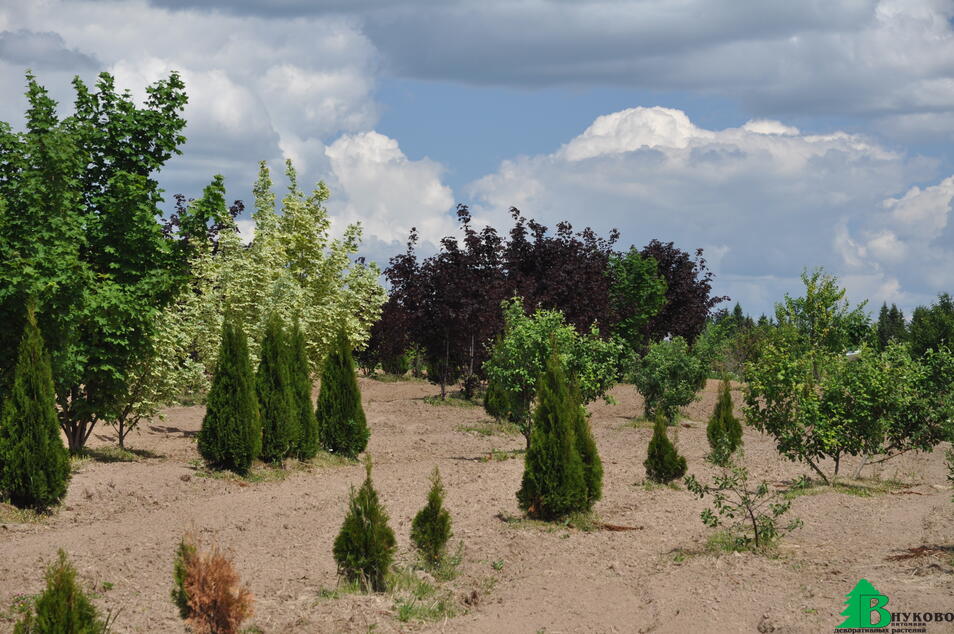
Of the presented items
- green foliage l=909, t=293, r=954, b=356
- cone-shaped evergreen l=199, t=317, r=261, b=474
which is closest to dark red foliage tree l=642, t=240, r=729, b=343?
green foliage l=909, t=293, r=954, b=356

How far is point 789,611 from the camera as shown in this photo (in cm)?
721

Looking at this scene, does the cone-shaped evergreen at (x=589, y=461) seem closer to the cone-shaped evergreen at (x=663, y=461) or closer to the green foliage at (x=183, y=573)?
the cone-shaped evergreen at (x=663, y=461)

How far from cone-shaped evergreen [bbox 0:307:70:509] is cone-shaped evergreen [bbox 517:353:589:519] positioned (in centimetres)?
599

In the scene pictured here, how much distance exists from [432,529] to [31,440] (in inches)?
220

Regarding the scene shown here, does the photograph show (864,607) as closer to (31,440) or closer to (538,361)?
(31,440)

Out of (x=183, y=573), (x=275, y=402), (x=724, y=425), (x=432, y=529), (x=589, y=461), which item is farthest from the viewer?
→ (x=724, y=425)

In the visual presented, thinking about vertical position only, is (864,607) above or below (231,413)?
below

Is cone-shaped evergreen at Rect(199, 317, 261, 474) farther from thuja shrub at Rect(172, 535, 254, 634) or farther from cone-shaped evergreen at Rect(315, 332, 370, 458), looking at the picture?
thuja shrub at Rect(172, 535, 254, 634)

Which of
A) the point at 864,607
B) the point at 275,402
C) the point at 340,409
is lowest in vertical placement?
the point at 864,607

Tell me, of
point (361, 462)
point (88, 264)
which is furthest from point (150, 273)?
point (361, 462)

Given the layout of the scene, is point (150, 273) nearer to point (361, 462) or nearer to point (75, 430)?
point (75, 430)

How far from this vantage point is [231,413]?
14828 millimetres

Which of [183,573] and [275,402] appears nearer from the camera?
[183,573]

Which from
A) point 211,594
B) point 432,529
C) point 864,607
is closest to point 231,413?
point 432,529
